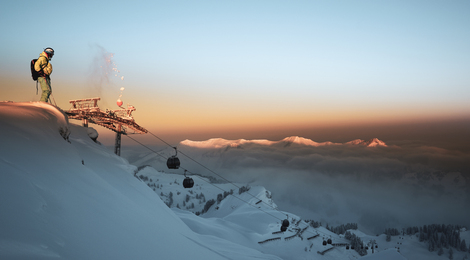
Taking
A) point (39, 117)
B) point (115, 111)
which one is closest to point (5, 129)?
point (39, 117)

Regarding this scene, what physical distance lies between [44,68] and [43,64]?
223mm

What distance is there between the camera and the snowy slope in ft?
19.9

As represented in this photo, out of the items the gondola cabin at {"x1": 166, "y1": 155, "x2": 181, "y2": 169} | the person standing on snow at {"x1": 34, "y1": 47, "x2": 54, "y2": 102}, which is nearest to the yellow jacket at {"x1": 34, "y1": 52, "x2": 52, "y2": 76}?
the person standing on snow at {"x1": 34, "y1": 47, "x2": 54, "y2": 102}

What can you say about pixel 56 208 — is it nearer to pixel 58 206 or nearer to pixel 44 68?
pixel 58 206

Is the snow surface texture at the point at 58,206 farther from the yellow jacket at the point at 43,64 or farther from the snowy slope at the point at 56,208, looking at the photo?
the yellow jacket at the point at 43,64

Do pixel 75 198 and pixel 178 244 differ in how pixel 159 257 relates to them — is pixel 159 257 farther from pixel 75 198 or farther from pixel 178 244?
pixel 75 198

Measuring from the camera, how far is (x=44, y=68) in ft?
47.2

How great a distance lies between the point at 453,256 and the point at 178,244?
159m

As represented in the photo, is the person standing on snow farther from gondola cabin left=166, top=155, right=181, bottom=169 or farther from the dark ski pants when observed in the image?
gondola cabin left=166, top=155, right=181, bottom=169

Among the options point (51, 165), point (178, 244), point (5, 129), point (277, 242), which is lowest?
point (277, 242)

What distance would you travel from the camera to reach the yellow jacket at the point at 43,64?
14.2 m

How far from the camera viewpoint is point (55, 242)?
630cm

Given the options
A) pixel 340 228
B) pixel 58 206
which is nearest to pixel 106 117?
pixel 58 206

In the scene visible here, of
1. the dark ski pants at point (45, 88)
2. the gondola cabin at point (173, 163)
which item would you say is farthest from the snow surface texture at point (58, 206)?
the gondola cabin at point (173, 163)
